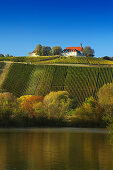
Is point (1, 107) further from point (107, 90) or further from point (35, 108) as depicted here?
point (107, 90)

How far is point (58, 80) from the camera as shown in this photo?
97.0m

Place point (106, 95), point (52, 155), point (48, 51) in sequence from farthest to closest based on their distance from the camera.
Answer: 1. point (48, 51)
2. point (106, 95)
3. point (52, 155)

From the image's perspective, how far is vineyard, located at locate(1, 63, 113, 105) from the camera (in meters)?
88.3

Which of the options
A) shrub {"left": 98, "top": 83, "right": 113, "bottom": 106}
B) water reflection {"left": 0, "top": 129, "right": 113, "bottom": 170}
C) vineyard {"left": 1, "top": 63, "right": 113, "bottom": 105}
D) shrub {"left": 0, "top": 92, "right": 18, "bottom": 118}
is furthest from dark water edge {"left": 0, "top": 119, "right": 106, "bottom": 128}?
vineyard {"left": 1, "top": 63, "right": 113, "bottom": 105}

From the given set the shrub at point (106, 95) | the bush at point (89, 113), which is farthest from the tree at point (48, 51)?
the bush at point (89, 113)

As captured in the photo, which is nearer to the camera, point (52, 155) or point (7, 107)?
point (52, 155)

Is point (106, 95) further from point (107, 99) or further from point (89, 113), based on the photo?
point (89, 113)

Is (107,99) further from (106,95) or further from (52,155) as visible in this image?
(52,155)

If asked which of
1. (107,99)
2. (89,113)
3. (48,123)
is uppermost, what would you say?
(107,99)

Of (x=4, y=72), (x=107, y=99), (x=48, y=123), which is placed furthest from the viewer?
(x=4, y=72)

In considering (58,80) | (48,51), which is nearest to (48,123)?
(58,80)

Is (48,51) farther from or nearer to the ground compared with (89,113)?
farther from the ground

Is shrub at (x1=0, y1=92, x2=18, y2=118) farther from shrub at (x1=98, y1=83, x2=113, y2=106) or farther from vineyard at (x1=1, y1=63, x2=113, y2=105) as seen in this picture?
vineyard at (x1=1, y1=63, x2=113, y2=105)

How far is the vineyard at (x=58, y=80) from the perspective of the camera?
8834cm
